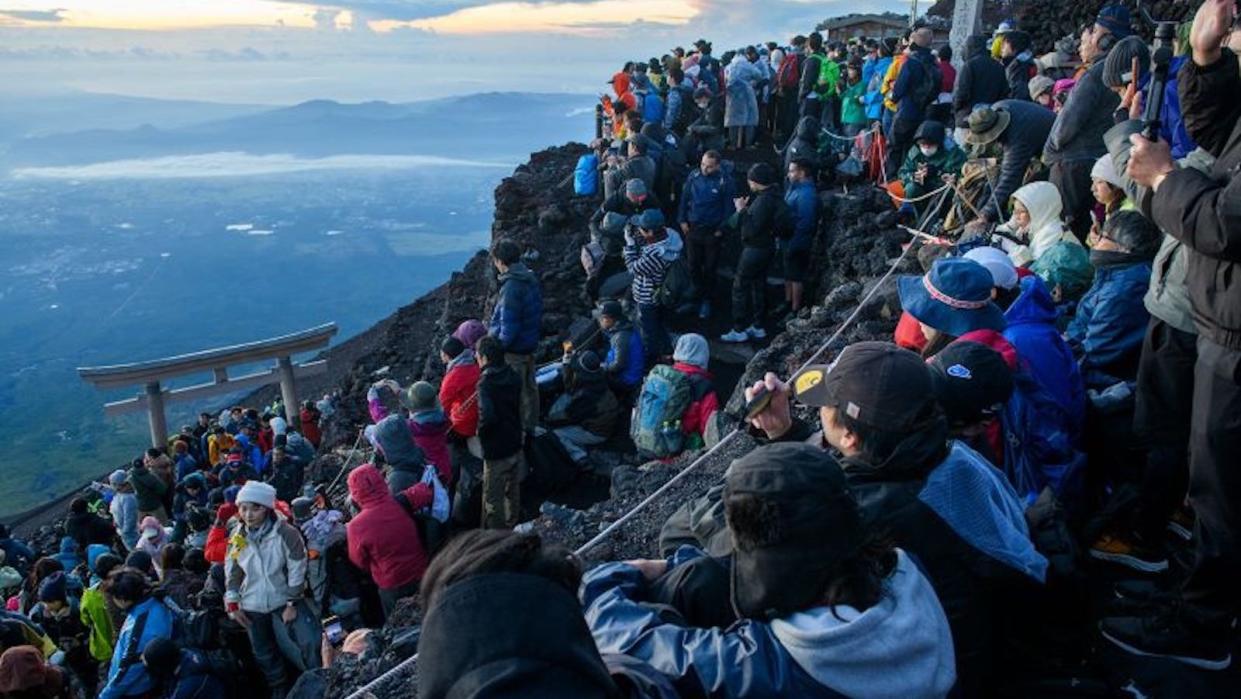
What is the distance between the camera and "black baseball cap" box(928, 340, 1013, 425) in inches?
126

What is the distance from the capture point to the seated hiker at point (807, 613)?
6.56 feet

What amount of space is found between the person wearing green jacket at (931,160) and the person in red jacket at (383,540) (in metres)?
6.72

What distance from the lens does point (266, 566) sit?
5742 millimetres

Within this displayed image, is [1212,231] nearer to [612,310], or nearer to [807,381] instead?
Result: [807,381]

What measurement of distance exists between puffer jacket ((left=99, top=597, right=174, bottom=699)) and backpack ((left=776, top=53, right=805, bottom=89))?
1312cm

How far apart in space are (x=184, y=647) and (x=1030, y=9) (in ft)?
72.4

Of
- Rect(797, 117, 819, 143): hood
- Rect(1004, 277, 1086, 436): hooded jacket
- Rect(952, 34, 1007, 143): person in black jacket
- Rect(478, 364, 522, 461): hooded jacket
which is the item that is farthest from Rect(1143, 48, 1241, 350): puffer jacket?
Rect(797, 117, 819, 143): hood

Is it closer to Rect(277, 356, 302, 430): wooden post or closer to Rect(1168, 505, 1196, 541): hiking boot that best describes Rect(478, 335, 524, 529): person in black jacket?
Rect(1168, 505, 1196, 541): hiking boot

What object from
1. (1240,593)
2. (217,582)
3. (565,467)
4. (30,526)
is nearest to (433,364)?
(565,467)

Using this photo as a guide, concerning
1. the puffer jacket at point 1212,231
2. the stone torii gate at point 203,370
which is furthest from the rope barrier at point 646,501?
the stone torii gate at point 203,370

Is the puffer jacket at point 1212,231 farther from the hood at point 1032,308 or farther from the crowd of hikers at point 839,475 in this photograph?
the hood at point 1032,308

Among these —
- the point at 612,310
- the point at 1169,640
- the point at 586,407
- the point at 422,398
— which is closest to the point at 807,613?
the point at 1169,640

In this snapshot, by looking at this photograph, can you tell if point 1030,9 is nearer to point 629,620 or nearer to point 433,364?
point 433,364

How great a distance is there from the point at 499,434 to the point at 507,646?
5.67 metres
